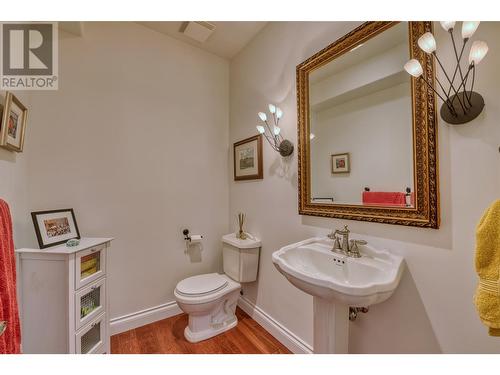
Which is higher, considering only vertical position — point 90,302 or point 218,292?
point 90,302

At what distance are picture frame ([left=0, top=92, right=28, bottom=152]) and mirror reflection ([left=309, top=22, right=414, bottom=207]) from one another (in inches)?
66.3

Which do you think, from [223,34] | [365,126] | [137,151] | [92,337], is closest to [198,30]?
[223,34]

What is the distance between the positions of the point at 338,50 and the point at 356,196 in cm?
88

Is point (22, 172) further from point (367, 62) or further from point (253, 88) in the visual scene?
point (367, 62)

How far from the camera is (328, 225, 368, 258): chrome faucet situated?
1.07 m

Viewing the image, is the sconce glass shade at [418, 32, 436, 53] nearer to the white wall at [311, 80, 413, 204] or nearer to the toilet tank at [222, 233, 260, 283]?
the white wall at [311, 80, 413, 204]

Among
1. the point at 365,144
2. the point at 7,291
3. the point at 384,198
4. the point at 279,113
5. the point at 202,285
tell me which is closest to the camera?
the point at 7,291

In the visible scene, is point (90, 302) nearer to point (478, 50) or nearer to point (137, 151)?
point (137, 151)

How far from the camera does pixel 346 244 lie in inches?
43.6

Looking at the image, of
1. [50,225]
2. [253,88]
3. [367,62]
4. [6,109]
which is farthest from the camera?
[253,88]

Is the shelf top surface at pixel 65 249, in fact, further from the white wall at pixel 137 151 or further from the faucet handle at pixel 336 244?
the faucet handle at pixel 336 244

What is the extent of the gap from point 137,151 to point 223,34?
1.33 meters

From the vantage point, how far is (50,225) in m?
1.27
